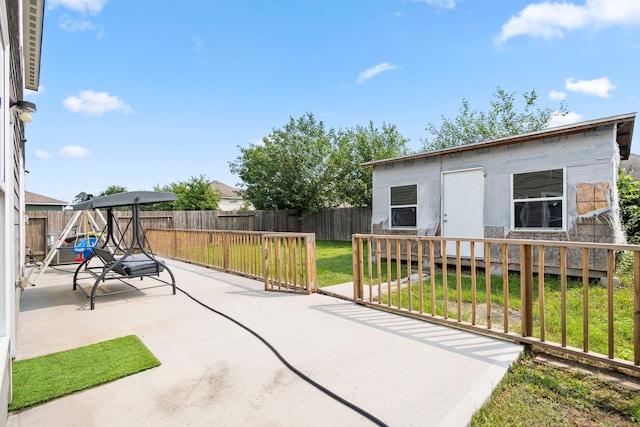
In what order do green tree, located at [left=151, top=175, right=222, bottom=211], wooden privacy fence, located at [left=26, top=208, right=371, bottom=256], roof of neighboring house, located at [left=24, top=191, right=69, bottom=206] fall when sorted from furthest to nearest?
green tree, located at [left=151, top=175, right=222, bottom=211]
roof of neighboring house, located at [left=24, top=191, right=69, bottom=206]
wooden privacy fence, located at [left=26, top=208, right=371, bottom=256]

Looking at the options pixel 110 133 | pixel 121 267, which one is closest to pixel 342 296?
pixel 121 267

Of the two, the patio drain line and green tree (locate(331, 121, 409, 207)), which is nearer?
the patio drain line

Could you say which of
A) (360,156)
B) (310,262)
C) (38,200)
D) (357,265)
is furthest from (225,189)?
(357,265)

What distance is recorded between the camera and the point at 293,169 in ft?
52.7

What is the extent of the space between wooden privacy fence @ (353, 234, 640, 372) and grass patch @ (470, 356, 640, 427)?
0.92ft

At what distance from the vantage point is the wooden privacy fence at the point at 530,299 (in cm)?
241

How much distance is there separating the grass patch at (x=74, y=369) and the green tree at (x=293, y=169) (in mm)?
13199

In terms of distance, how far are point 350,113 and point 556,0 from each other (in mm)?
9911

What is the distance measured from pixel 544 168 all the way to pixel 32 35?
28.2ft

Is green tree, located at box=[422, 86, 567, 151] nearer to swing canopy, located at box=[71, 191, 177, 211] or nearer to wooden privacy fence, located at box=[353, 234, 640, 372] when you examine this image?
wooden privacy fence, located at box=[353, 234, 640, 372]

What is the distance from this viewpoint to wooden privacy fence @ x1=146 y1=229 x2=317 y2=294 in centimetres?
482

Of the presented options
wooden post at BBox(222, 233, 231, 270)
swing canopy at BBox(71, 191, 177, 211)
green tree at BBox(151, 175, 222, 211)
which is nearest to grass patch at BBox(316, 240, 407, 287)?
wooden post at BBox(222, 233, 231, 270)

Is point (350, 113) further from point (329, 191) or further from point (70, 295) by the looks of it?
point (70, 295)

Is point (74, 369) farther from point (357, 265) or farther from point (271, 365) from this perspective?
point (357, 265)
